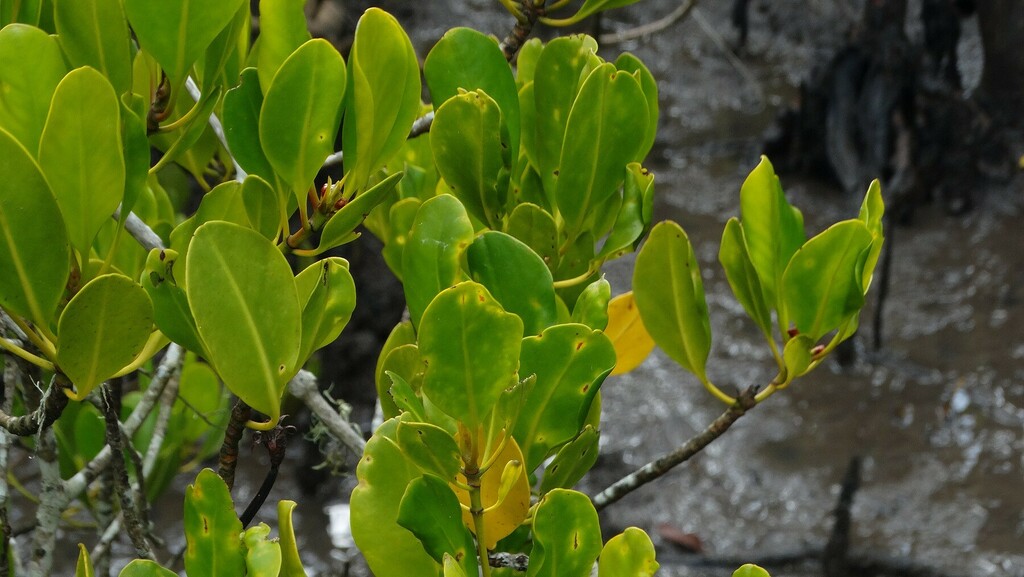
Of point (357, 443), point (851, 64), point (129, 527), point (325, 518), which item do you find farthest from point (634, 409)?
point (129, 527)

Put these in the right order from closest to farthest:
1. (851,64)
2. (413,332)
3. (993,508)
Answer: (413,332) → (993,508) → (851,64)

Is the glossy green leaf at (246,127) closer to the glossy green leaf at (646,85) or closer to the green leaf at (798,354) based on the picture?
the glossy green leaf at (646,85)

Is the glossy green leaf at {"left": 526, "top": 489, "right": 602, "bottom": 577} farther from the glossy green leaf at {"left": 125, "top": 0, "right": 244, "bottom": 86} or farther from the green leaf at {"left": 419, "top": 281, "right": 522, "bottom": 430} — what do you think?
the glossy green leaf at {"left": 125, "top": 0, "right": 244, "bottom": 86}

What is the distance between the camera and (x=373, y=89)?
59 centimetres

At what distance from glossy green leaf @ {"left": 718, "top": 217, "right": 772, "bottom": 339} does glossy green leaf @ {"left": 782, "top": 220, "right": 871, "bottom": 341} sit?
2cm

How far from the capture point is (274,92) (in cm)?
56

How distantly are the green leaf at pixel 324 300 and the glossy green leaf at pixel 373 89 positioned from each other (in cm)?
7

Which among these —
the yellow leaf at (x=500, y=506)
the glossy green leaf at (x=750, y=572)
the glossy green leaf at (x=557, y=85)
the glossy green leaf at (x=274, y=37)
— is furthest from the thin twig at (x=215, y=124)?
the glossy green leaf at (x=750, y=572)

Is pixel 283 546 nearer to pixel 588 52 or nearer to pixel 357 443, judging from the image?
pixel 357 443

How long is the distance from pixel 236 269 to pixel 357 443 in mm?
350

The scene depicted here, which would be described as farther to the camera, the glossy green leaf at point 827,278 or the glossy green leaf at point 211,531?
the glossy green leaf at point 827,278

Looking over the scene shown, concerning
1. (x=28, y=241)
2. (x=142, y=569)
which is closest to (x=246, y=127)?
(x=28, y=241)

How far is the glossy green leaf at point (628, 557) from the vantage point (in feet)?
1.71

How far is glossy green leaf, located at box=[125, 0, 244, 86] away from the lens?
552mm
